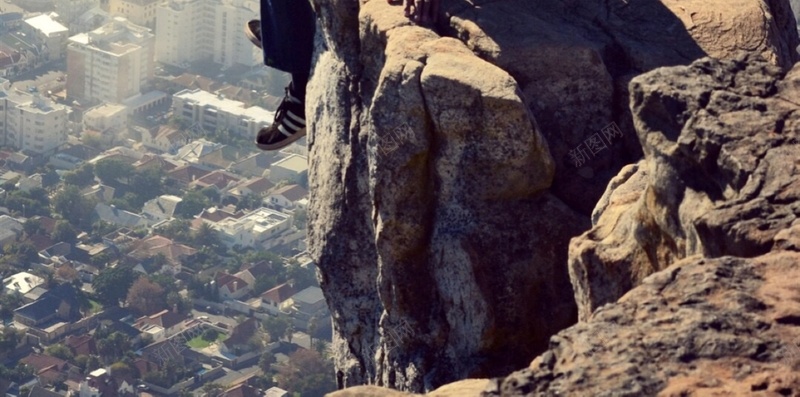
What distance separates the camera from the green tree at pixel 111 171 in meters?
31.5

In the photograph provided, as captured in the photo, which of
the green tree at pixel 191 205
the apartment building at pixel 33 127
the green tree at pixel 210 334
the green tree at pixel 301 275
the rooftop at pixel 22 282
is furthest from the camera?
the apartment building at pixel 33 127

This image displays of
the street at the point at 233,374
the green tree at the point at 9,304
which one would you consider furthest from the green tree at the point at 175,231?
the street at the point at 233,374

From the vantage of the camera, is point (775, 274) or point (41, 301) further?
point (41, 301)

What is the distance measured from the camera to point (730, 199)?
3.83 meters

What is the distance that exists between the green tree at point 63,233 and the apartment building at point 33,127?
556 centimetres

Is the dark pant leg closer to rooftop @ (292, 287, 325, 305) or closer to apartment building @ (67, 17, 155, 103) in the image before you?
rooftop @ (292, 287, 325, 305)

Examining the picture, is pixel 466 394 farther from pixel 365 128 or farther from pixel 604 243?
pixel 365 128

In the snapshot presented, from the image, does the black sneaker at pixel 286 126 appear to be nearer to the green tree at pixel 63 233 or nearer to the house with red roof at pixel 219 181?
the green tree at pixel 63 233

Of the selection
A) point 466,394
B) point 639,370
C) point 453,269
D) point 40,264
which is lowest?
point 40,264

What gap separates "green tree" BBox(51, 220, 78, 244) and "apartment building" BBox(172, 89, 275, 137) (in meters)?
6.26

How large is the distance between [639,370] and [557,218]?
1982 millimetres

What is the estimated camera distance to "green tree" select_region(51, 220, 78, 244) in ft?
93.7

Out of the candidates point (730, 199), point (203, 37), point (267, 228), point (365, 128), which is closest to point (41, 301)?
point (267, 228)

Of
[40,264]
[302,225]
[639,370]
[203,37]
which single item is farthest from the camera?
[203,37]
